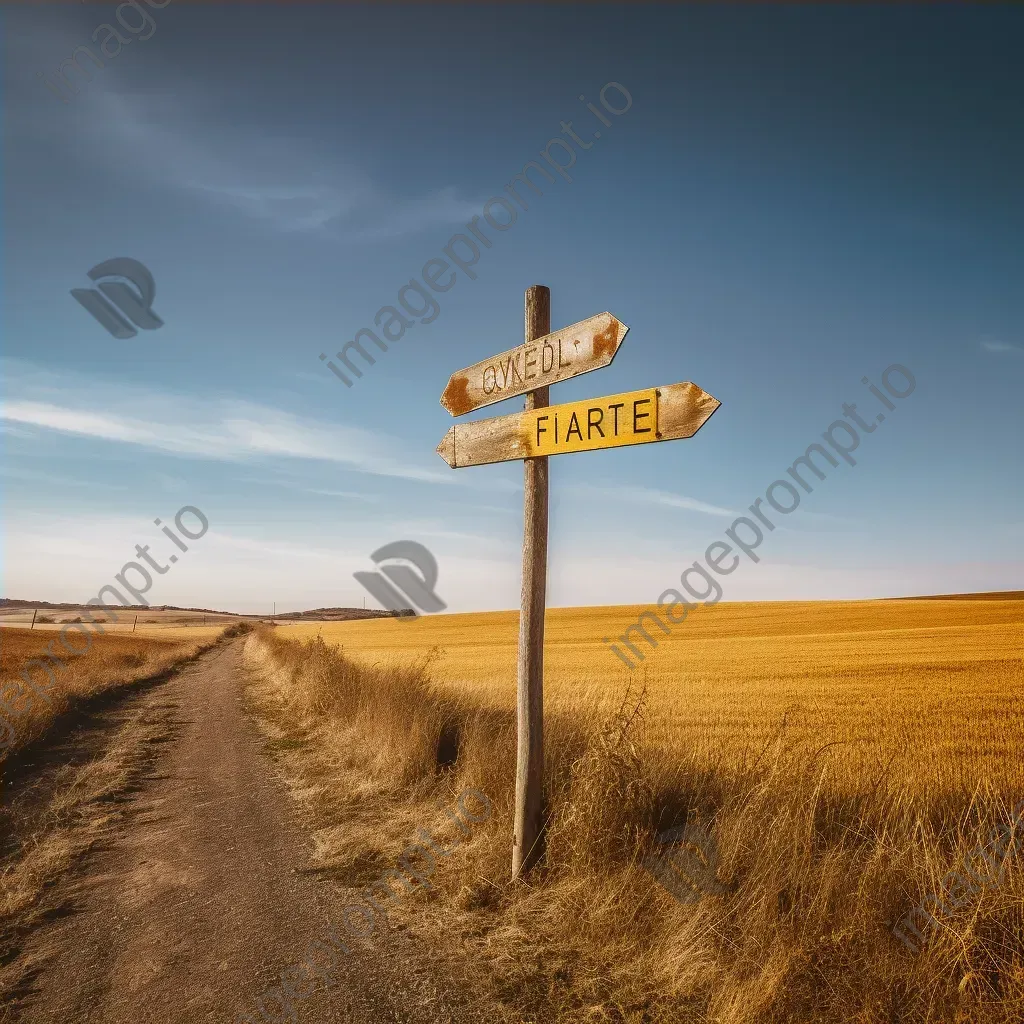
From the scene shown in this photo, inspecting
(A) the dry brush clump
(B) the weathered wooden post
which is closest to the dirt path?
(A) the dry brush clump

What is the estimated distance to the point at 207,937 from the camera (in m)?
4.04

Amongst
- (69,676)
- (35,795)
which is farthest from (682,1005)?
(69,676)

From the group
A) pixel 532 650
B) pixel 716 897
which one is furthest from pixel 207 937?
pixel 716 897

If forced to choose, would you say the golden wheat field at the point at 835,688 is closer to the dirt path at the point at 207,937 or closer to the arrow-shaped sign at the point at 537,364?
the dirt path at the point at 207,937

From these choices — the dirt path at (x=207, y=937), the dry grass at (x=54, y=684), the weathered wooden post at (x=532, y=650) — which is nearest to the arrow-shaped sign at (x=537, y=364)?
the weathered wooden post at (x=532, y=650)

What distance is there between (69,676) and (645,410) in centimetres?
1773

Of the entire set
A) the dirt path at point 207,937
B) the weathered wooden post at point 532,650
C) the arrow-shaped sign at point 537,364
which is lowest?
the dirt path at point 207,937

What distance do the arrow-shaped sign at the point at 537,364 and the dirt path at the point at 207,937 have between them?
3960 mm

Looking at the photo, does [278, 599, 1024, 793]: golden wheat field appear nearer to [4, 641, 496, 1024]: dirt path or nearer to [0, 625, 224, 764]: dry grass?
[4, 641, 496, 1024]: dirt path

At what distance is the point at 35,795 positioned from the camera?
285 inches

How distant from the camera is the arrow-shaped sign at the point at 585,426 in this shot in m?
3.73

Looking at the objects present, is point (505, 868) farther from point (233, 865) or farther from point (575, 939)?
point (233, 865)

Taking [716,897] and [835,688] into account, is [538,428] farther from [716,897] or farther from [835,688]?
[835,688]

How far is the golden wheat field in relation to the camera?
28.2 feet
